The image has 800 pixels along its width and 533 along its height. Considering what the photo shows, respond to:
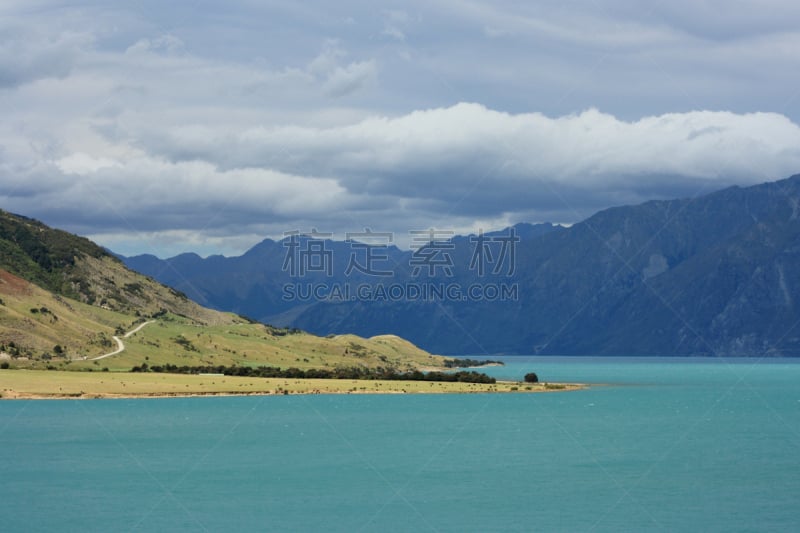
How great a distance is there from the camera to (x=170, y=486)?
5859cm

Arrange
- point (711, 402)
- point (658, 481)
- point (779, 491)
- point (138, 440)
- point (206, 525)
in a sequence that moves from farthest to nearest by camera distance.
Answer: point (711, 402) < point (138, 440) < point (658, 481) < point (779, 491) < point (206, 525)

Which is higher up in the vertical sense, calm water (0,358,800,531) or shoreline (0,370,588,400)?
calm water (0,358,800,531)

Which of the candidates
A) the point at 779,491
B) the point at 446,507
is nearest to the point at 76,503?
the point at 446,507

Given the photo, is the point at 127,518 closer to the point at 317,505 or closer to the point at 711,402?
the point at 317,505

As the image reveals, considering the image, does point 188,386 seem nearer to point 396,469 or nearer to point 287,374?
point 287,374

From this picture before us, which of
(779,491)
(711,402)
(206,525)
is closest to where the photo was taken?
(206,525)

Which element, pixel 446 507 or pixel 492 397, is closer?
pixel 446 507

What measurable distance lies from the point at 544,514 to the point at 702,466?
20555mm

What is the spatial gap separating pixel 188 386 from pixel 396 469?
265ft

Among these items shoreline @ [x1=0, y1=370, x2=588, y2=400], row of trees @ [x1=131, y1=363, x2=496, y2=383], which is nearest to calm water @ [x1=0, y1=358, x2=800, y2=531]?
shoreline @ [x1=0, y1=370, x2=588, y2=400]

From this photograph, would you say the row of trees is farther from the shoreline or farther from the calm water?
the calm water

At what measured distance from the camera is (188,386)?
141 m

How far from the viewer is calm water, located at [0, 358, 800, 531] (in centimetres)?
4906

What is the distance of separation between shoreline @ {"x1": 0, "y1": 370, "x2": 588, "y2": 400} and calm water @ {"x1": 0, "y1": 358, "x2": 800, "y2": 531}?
10866 millimetres
